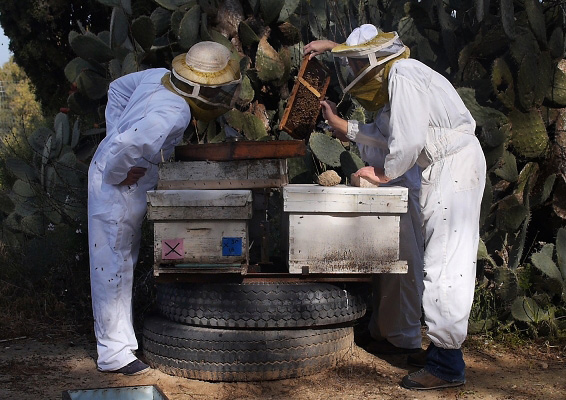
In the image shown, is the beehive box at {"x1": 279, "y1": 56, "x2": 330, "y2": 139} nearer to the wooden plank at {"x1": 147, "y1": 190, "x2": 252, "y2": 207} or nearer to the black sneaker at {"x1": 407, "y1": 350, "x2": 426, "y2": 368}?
the wooden plank at {"x1": 147, "y1": 190, "x2": 252, "y2": 207}

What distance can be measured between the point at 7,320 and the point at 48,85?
6471 mm

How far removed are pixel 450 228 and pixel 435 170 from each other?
32cm

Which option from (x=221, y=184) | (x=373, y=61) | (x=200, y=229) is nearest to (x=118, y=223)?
(x=200, y=229)

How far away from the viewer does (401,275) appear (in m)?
4.31

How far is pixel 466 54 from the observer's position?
17.5 feet

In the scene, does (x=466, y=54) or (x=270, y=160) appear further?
(x=466, y=54)

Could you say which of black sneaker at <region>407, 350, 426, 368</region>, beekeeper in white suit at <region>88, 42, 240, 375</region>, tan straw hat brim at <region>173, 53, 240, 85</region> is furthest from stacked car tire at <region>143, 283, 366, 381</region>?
tan straw hat brim at <region>173, 53, 240, 85</region>

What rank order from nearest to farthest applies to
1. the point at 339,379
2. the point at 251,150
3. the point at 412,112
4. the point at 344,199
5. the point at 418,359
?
the point at 412,112, the point at 344,199, the point at 251,150, the point at 339,379, the point at 418,359

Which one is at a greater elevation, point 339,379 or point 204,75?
point 204,75

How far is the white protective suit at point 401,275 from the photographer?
4250mm

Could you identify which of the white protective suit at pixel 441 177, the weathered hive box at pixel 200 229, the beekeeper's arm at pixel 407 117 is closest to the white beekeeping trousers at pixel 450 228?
the white protective suit at pixel 441 177

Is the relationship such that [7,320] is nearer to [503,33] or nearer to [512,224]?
[512,224]

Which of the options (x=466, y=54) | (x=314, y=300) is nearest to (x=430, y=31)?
(x=466, y=54)

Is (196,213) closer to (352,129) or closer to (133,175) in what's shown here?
(133,175)
